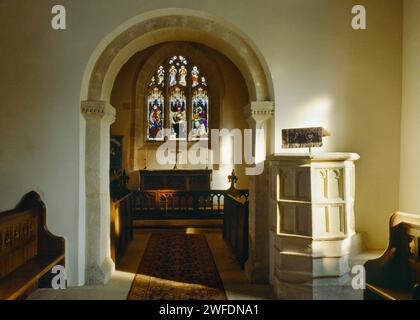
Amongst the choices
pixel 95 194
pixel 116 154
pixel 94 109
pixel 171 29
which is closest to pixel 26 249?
pixel 95 194

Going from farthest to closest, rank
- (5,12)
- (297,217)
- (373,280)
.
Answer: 1. (5,12)
2. (297,217)
3. (373,280)

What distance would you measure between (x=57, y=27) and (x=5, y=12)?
1.87ft

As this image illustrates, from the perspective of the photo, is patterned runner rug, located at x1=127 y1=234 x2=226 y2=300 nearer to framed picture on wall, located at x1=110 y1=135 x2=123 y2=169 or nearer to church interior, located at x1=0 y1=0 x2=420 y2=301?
church interior, located at x1=0 y1=0 x2=420 y2=301

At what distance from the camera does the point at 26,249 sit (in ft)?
11.4

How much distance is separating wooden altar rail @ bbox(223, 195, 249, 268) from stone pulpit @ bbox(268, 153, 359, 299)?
111cm

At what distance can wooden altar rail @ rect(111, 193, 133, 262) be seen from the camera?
4570 millimetres

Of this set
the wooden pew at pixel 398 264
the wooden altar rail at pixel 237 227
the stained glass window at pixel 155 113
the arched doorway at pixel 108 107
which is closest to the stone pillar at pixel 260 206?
the arched doorway at pixel 108 107

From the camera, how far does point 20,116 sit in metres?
3.82

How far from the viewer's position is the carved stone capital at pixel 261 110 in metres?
3.91

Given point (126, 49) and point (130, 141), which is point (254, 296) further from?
point (130, 141)

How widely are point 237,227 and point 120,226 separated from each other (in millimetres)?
1676

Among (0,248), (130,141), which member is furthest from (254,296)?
(130,141)

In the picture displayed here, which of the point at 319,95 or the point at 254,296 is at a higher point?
the point at 319,95

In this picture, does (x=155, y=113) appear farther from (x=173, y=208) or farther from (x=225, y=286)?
(x=225, y=286)
